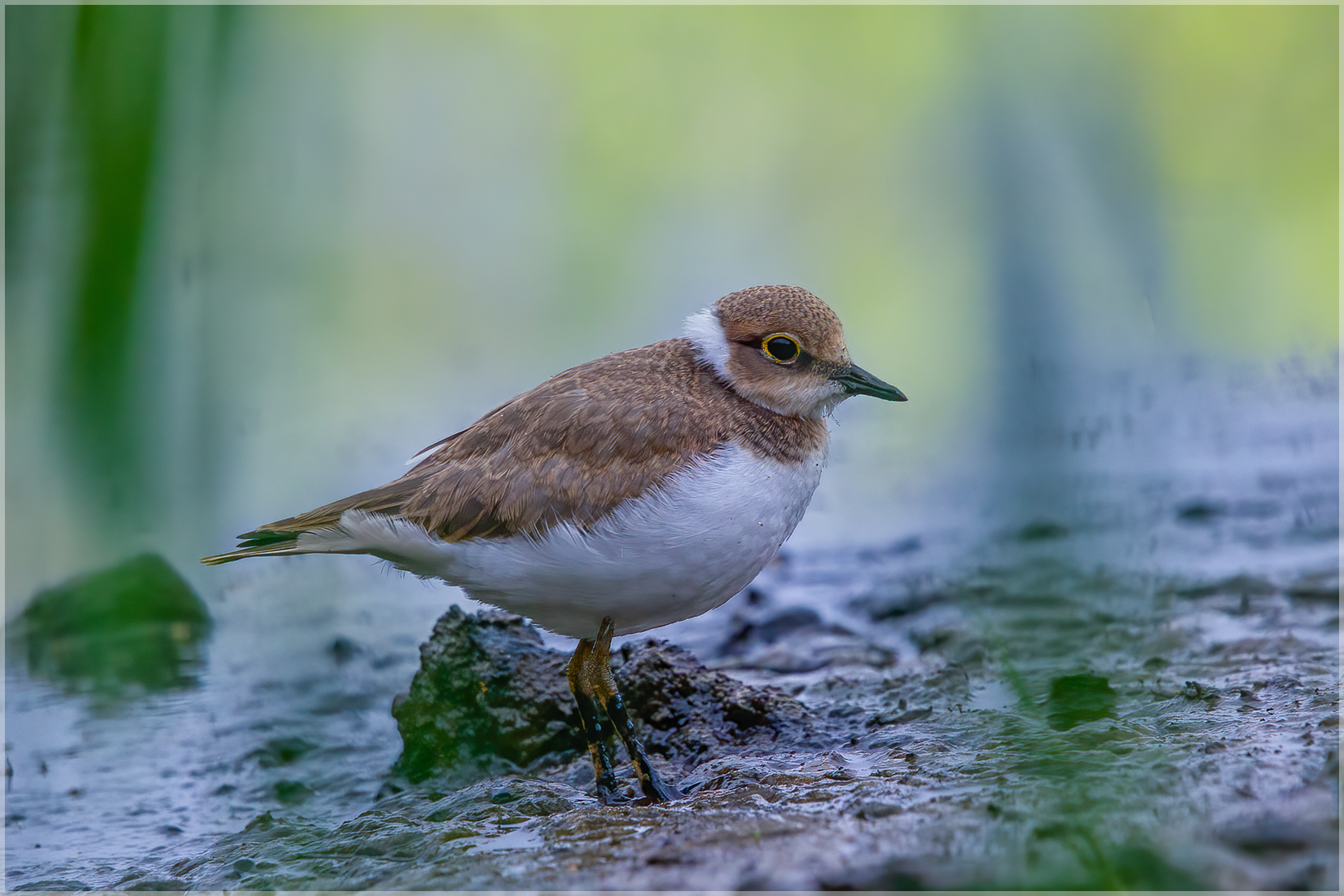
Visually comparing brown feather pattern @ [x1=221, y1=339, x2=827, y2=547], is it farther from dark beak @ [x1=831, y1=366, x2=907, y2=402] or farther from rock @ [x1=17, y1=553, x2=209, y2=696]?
rock @ [x1=17, y1=553, x2=209, y2=696]

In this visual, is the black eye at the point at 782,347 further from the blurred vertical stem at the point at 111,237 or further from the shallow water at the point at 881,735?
the blurred vertical stem at the point at 111,237

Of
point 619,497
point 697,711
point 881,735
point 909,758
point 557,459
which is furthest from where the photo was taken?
point 697,711

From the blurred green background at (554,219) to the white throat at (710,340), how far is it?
0.78 metres

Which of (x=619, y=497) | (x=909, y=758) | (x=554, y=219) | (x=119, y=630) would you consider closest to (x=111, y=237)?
(x=119, y=630)

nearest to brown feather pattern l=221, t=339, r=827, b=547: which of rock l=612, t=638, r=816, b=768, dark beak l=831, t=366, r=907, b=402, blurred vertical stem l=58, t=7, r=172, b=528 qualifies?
dark beak l=831, t=366, r=907, b=402

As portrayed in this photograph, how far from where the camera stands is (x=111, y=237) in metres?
1.43

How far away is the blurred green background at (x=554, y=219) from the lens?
4.11 ft

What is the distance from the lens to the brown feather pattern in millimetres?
3340

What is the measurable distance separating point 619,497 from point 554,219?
19.6ft

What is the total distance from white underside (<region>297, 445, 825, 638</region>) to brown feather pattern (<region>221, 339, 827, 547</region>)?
0.16ft

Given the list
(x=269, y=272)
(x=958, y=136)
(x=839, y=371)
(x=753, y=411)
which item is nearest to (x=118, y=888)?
(x=269, y=272)

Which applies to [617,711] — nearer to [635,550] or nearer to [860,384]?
[635,550]

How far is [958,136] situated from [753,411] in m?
2.39

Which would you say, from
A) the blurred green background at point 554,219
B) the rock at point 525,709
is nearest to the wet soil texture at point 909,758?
the rock at point 525,709
